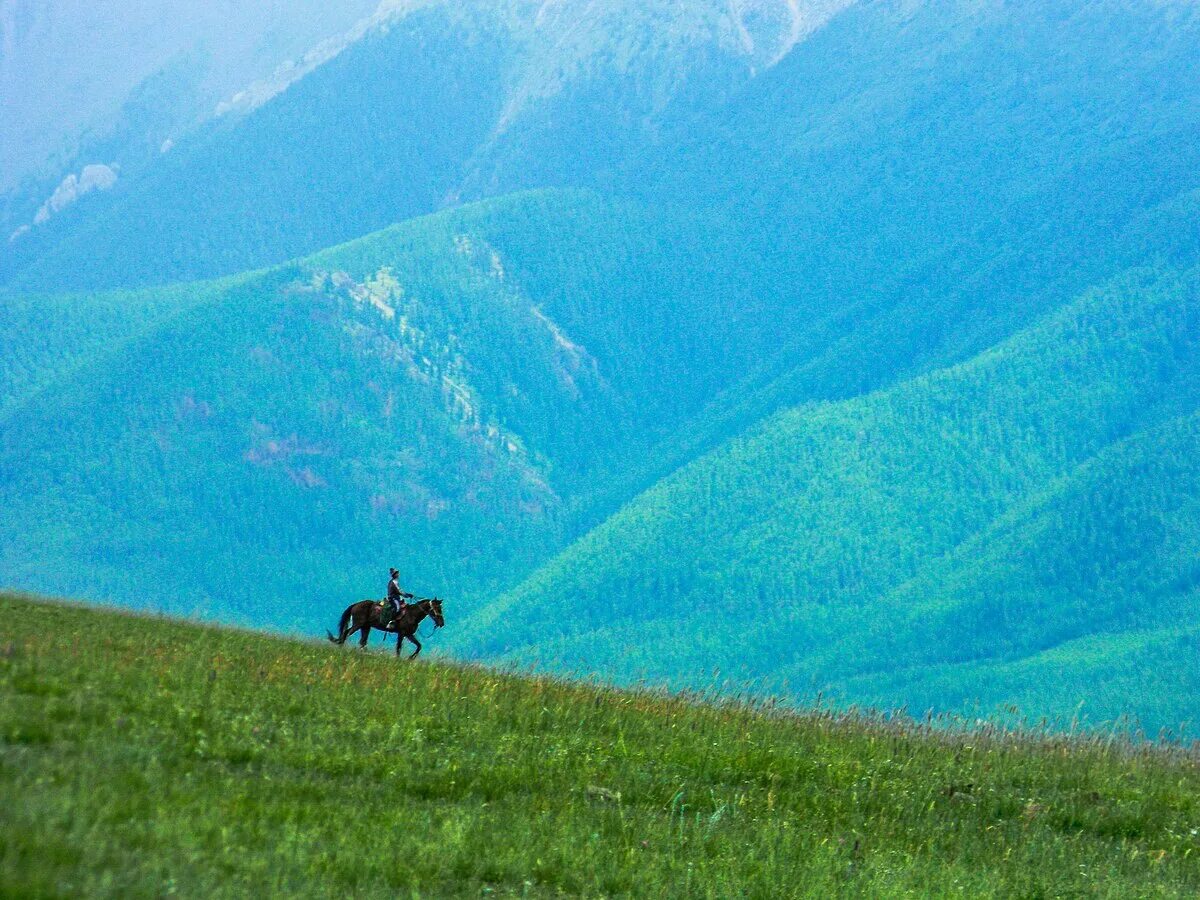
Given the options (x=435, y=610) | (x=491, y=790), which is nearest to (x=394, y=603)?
(x=435, y=610)

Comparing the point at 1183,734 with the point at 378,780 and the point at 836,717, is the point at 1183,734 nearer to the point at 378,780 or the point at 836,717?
the point at 836,717

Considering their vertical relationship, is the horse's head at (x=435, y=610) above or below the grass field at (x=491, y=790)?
above

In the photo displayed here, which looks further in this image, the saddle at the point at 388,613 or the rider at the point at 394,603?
the saddle at the point at 388,613

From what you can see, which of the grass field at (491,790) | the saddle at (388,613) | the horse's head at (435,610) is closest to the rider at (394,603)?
the saddle at (388,613)

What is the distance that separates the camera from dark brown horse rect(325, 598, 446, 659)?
109 ft

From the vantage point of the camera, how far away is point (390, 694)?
25.9 meters

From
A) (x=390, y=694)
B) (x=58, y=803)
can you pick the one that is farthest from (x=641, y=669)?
(x=58, y=803)

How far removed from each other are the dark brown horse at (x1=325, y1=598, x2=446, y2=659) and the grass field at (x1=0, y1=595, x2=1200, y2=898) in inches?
79.9

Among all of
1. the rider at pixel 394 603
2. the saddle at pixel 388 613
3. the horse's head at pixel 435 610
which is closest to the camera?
the horse's head at pixel 435 610

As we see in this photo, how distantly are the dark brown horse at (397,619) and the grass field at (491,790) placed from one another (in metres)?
2.03

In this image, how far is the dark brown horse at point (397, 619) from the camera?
1313 inches

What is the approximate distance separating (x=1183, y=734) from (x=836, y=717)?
743 centimetres

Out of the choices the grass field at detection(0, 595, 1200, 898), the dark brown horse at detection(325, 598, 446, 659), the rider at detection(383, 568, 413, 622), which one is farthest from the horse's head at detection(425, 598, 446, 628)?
the grass field at detection(0, 595, 1200, 898)

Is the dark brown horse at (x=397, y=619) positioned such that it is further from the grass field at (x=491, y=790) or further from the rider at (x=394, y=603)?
the grass field at (x=491, y=790)
